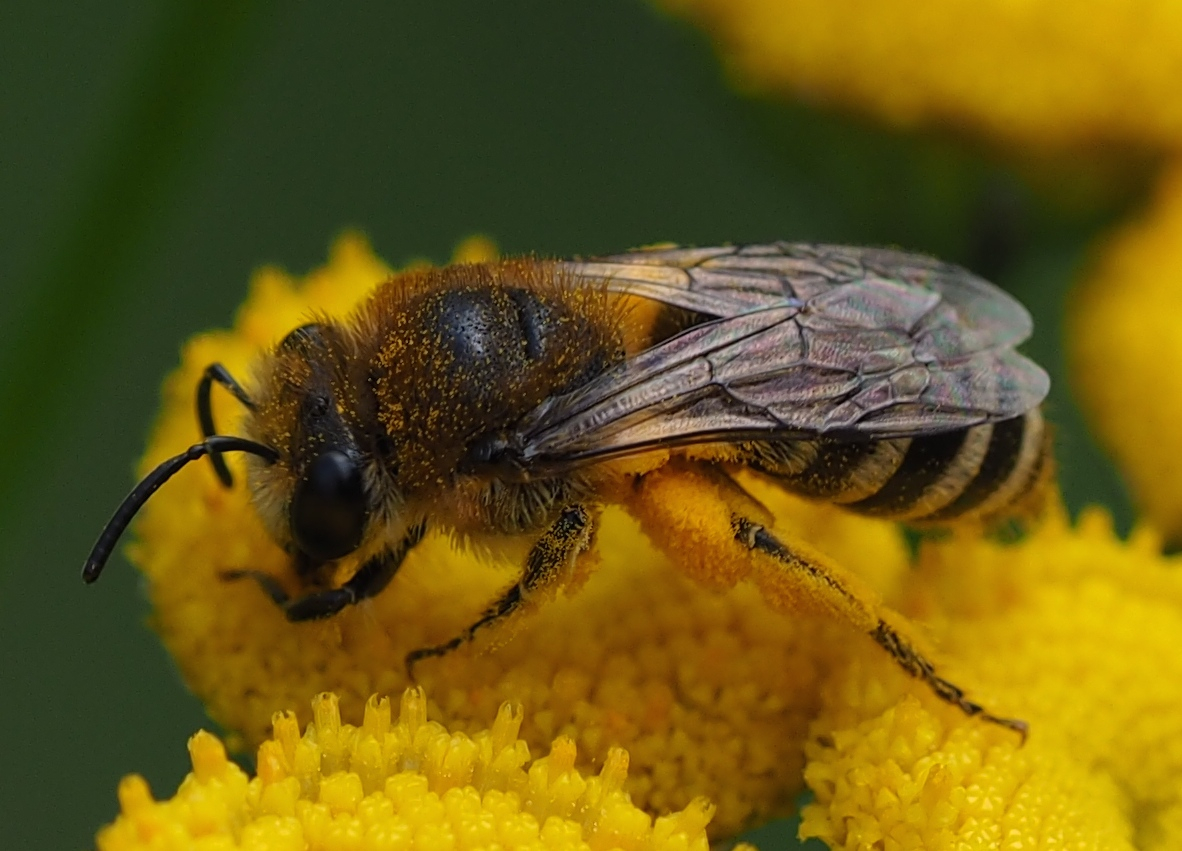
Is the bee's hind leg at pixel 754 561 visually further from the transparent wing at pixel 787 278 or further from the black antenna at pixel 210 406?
the black antenna at pixel 210 406

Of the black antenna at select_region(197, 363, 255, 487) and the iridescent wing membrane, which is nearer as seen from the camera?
the iridescent wing membrane

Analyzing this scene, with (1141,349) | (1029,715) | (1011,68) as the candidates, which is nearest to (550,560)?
(1029,715)

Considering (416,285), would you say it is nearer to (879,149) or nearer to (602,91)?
(879,149)

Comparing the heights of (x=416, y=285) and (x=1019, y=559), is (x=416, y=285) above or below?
above

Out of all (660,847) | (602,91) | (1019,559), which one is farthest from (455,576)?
(602,91)

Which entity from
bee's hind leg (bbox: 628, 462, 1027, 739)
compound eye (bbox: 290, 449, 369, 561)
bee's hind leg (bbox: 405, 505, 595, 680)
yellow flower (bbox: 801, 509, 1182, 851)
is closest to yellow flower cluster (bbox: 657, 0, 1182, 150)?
yellow flower (bbox: 801, 509, 1182, 851)

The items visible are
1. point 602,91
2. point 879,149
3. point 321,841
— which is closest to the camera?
point 321,841

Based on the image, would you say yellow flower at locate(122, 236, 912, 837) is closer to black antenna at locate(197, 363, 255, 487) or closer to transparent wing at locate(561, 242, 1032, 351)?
black antenna at locate(197, 363, 255, 487)
